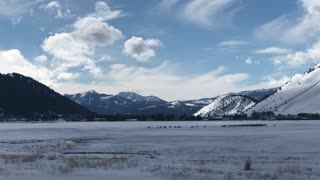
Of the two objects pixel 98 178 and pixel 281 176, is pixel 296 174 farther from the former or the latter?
pixel 98 178

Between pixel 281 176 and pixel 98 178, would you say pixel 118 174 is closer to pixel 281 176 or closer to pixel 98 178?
pixel 98 178

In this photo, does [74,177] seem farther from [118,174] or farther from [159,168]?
[159,168]

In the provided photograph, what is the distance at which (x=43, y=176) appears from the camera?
3259cm

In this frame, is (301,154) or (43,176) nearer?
(43,176)

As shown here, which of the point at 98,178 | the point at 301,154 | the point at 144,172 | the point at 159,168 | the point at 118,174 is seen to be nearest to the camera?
the point at 98,178

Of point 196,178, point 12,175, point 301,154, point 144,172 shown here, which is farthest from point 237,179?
point 301,154

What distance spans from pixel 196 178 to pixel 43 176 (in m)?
10.4

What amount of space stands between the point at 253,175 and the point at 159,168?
8017 mm

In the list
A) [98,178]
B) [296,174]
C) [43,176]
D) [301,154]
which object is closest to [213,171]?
[296,174]

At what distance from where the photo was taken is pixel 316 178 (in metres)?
33.7

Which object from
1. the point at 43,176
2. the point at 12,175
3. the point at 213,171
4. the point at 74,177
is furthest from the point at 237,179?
the point at 12,175

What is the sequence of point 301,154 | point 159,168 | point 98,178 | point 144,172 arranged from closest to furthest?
point 98,178 → point 144,172 → point 159,168 → point 301,154

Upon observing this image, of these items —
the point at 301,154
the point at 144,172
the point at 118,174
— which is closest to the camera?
the point at 118,174

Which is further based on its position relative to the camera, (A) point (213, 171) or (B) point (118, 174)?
(A) point (213, 171)
